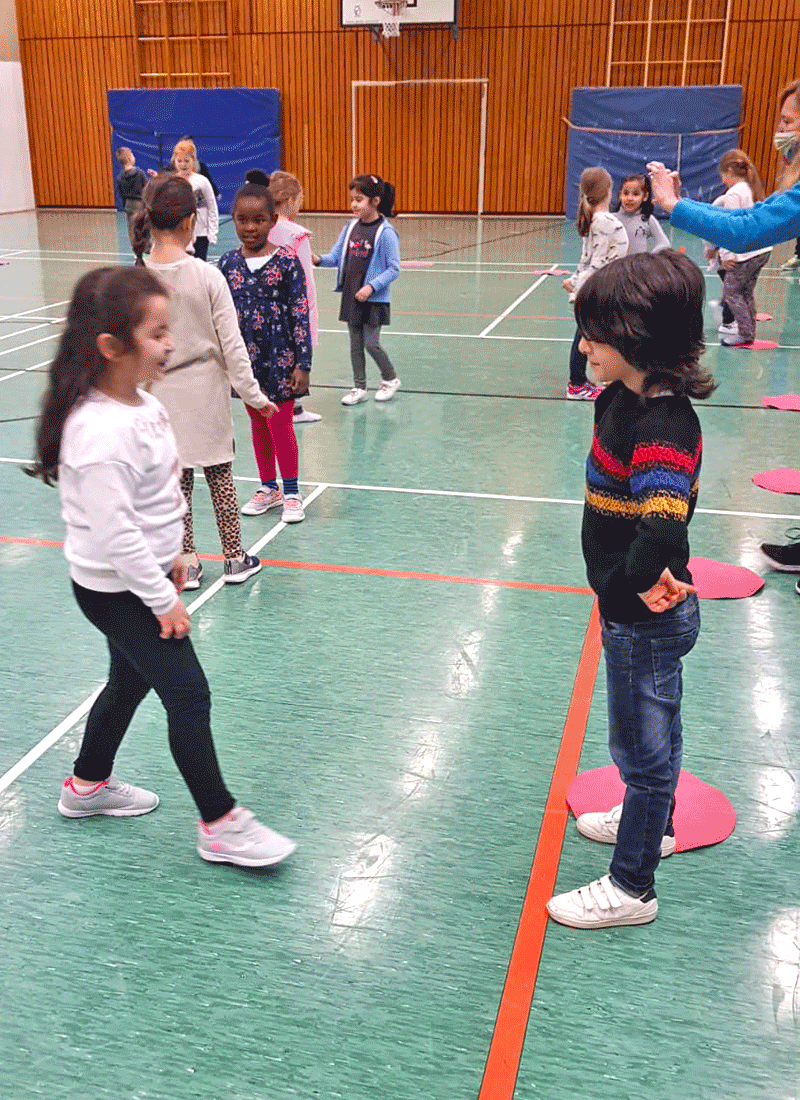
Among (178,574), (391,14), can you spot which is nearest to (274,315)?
(178,574)

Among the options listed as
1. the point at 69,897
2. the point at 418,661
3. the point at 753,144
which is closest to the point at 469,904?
the point at 69,897

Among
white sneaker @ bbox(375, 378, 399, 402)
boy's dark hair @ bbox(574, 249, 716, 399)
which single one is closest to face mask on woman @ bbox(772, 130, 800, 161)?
boy's dark hair @ bbox(574, 249, 716, 399)

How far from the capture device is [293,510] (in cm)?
480

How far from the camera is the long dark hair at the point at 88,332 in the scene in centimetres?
200

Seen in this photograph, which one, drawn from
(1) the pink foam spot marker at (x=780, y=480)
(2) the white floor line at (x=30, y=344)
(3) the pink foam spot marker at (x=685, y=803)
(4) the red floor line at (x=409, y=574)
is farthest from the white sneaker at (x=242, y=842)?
(2) the white floor line at (x=30, y=344)

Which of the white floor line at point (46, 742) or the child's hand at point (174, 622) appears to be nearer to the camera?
the child's hand at point (174, 622)

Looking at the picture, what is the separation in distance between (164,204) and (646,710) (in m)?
2.49

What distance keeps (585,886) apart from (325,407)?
494 centimetres

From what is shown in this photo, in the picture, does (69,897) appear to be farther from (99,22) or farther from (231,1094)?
(99,22)

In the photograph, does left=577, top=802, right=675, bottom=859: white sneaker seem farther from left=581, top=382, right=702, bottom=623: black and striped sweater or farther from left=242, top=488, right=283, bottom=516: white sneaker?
left=242, top=488, right=283, bottom=516: white sneaker

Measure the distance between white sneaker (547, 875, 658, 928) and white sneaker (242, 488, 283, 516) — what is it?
119 inches

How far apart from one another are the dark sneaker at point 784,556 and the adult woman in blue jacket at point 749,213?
1.44 m

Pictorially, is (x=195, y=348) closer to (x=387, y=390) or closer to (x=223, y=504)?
(x=223, y=504)

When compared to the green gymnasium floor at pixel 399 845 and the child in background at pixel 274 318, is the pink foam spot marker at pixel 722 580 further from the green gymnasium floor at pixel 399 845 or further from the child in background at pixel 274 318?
the child in background at pixel 274 318
